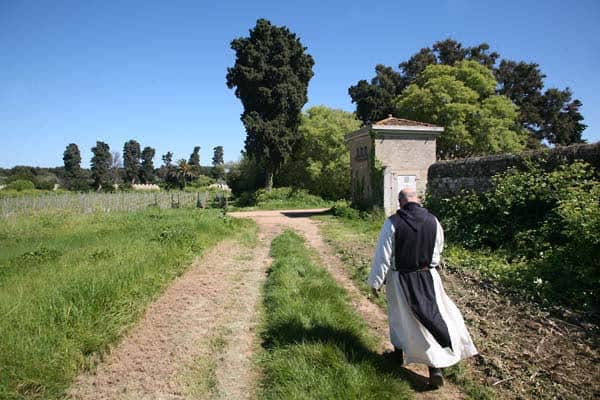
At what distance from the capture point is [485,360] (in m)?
3.95

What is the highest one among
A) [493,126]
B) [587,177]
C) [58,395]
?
[493,126]

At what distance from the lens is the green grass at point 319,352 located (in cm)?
340

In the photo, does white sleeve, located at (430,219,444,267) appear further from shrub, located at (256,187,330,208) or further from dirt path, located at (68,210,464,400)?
shrub, located at (256,187,330,208)

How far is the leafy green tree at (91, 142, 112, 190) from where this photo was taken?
2915 inches

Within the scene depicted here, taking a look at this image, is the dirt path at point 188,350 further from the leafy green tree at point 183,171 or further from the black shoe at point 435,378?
the leafy green tree at point 183,171

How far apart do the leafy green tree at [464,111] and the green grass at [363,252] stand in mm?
15554

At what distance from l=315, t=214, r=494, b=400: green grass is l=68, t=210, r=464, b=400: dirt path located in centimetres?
16

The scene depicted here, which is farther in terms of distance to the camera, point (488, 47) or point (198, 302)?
point (488, 47)

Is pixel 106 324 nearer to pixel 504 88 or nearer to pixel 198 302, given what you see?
pixel 198 302

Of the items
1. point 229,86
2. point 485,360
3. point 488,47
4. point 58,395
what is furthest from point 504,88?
point 58,395

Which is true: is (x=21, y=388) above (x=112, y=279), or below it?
below

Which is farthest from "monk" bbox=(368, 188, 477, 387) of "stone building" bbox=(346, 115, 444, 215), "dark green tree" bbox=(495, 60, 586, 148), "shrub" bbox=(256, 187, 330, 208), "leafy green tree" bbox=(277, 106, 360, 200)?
"dark green tree" bbox=(495, 60, 586, 148)

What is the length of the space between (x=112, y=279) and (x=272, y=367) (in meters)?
3.31

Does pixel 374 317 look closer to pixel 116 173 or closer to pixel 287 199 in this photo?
pixel 287 199
